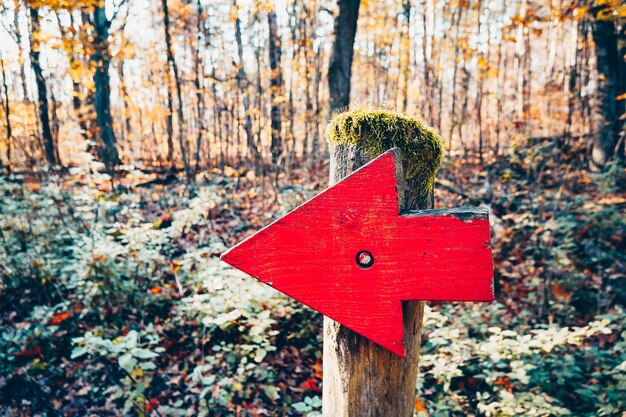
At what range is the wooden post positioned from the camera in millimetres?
1341

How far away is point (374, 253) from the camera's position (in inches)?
46.2

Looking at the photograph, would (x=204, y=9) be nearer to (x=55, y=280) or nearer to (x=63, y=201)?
(x=63, y=201)

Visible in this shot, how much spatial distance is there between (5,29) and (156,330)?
613cm

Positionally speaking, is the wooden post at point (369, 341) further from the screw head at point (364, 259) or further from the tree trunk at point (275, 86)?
the tree trunk at point (275, 86)

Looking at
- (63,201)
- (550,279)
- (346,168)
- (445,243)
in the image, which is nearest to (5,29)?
(63,201)

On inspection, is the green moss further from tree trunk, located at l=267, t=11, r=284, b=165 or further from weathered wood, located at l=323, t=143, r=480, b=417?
tree trunk, located at l=267, t=11, r=284, b=165

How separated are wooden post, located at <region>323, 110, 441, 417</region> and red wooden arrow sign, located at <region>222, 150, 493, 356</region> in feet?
0.54

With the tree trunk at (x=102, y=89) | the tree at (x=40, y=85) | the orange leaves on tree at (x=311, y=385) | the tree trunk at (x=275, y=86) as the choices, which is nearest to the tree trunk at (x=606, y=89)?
the tree trunk at (x=275, y=86)

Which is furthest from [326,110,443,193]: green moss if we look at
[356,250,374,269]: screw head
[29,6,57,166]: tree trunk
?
[29,6,57,166]: tree trunk

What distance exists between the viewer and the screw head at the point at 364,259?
3.85ft

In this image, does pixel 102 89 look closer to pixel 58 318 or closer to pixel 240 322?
pixel 58 318

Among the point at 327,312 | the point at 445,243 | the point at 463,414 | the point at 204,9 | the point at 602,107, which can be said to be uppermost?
the point at 204,9

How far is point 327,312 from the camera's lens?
3.98 ft

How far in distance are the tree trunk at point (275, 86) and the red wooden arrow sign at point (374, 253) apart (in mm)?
7004
